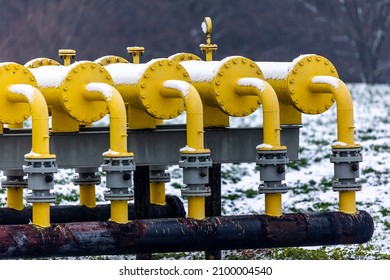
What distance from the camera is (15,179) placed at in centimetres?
1362

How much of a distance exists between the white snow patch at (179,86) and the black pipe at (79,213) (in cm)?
202

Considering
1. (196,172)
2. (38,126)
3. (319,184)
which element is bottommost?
(196,172)

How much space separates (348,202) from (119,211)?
7.52 ft

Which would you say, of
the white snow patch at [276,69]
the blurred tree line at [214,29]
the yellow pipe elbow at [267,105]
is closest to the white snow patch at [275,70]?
the white snow patch at [276,69]

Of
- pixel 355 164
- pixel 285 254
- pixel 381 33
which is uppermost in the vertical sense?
pixel 381 33

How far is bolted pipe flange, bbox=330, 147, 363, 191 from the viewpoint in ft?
40.8

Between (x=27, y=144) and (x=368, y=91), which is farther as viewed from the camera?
(x=368, y=91)

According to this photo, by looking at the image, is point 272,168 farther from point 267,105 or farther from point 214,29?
point 214,29

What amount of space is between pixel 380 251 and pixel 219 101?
255cm

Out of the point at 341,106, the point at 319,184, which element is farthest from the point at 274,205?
the point at 319,184

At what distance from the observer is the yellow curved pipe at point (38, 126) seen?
11219mm

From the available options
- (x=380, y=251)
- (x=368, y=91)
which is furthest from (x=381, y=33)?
(x=380, y=251)

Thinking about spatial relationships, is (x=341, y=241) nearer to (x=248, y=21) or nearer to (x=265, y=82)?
(x=265, y=82)

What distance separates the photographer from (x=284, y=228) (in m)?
12.1
